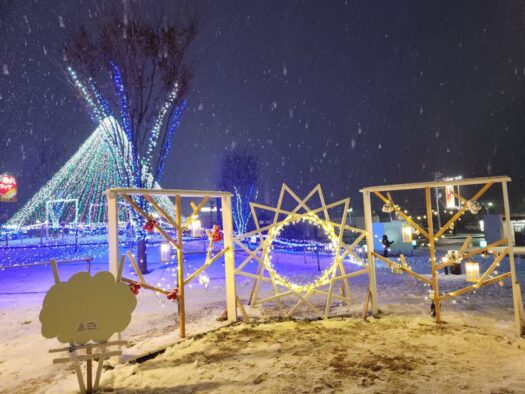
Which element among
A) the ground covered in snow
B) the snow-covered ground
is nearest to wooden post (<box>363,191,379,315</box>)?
the snow-covered ground

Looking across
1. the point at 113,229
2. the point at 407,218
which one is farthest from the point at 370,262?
the point at 113,229

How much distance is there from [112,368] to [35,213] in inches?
794

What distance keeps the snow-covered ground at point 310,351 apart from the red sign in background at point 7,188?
2520 centimetres

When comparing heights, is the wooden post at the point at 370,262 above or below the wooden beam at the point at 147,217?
below

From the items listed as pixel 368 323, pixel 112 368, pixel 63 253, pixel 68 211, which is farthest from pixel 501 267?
pixel 68 211

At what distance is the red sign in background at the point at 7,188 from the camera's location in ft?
95.8

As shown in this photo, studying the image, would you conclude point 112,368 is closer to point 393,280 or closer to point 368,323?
point 368,323

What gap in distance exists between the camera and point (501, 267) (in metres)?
12.5

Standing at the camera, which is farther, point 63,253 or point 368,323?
point 63,253

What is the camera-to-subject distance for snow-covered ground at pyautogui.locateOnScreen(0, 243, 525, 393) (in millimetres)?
4203

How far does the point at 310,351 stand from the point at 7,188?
32186mm

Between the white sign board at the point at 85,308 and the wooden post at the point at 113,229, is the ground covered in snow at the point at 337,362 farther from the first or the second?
the wooden post at the point at 113,229

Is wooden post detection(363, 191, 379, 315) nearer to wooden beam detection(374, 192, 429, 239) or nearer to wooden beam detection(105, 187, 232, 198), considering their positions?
wooden beam detection(374, 192, 429, 239)

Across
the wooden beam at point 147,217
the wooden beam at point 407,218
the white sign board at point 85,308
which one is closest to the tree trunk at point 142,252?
the wooden beam at point 147,217
